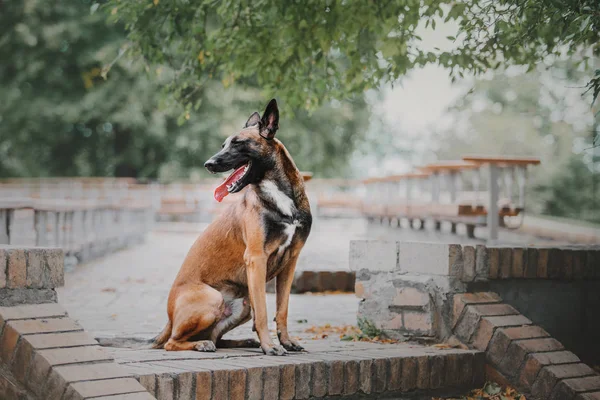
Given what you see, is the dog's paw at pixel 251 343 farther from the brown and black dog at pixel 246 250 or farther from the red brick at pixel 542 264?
the red brick at pixel 542 264

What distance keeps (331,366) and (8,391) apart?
1.63 metres

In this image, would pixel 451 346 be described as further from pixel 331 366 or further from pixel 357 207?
pixel 357 207

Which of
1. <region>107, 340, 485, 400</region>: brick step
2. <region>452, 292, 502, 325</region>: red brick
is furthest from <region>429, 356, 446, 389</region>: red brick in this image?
<region>452, 292, 502, 325</region>: red brick

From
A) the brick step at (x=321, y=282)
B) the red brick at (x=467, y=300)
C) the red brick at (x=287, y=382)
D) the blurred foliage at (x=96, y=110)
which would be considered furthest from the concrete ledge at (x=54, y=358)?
the blurred foliage at (x=96, y=110)

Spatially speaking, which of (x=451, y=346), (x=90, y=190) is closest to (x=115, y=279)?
(x=451, y=346)

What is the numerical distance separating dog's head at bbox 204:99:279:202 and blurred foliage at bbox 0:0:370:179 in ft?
73.9

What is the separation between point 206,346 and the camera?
14.0 ft

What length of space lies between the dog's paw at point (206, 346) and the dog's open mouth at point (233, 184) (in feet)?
2.66

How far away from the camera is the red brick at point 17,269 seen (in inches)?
143

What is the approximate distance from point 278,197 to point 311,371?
0.99 metres

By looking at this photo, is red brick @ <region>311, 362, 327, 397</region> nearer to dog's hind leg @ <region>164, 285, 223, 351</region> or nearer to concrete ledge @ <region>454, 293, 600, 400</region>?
dog's hind leg @ <region>164, 285, 223, 351</region>

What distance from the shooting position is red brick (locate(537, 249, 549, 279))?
16.8ft

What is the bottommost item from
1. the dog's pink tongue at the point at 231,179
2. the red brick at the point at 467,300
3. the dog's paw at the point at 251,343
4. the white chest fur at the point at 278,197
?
the dog's paw at the point at 251,343

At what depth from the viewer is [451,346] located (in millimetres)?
4801
